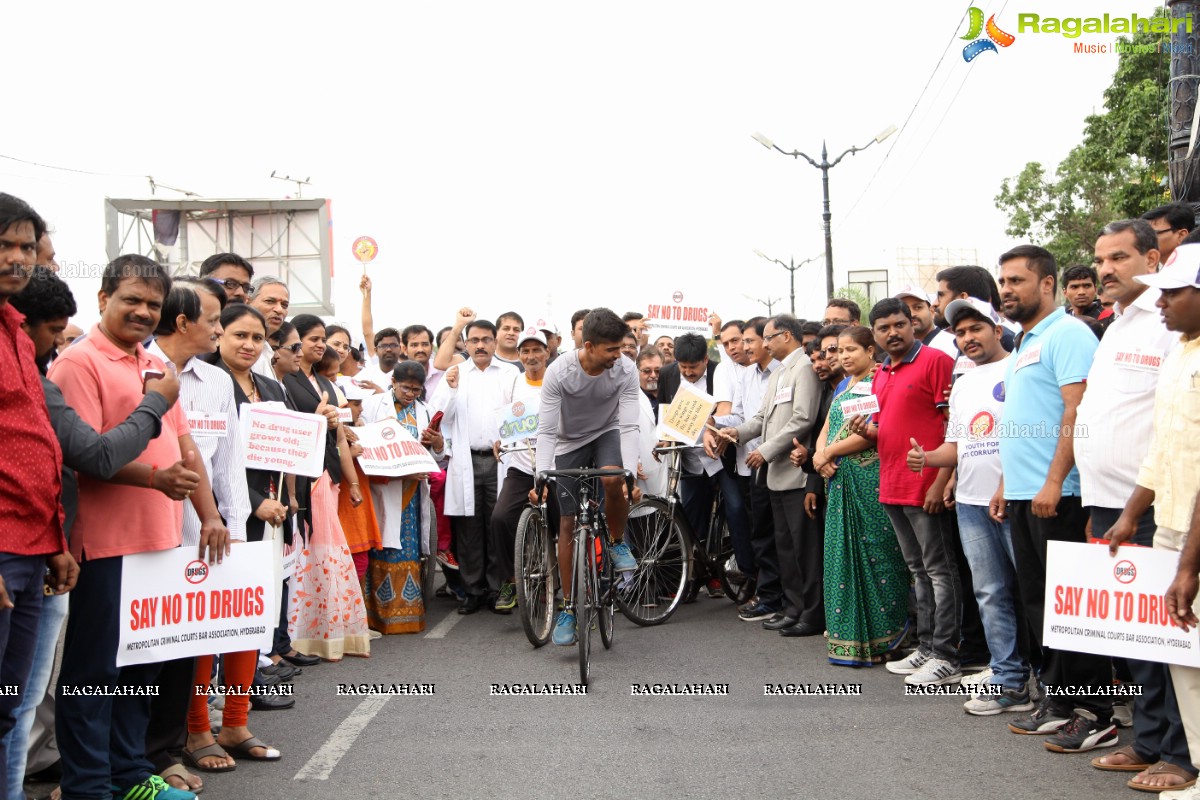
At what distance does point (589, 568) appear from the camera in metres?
7.09

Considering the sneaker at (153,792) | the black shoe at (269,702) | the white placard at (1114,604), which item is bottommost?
the black shoe at (269,702)

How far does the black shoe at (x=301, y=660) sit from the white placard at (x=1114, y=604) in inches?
184

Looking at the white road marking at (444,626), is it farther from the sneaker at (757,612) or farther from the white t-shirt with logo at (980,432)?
the white t-shirt with logo at (980,432)

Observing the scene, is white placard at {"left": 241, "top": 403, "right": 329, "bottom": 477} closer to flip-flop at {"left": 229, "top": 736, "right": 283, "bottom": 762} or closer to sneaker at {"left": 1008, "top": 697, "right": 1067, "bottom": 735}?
flip-flop at {"left": 229, "top": 736, "right": 283, "bottom": 762}

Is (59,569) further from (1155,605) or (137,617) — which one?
(1155,605)

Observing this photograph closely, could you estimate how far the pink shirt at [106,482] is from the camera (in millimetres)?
4051

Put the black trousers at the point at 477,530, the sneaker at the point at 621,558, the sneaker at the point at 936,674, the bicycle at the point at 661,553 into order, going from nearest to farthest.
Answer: the sneaker at the point at 936,674 < the sneaker at the point at 621,558 < the bicycle at the point at 661,553 < the black trousers at the point at 477,530

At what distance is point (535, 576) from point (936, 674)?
2.71 m

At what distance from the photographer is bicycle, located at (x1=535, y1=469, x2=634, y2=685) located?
6699 mm

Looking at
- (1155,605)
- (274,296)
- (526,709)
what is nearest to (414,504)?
(274,296)

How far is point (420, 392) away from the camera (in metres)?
9.20

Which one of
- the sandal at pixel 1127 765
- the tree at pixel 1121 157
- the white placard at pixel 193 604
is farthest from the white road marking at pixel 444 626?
the tree at pixel 1121 157

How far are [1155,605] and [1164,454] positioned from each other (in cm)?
58

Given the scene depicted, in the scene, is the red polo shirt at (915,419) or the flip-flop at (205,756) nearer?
the flip-flop at (205,756)
